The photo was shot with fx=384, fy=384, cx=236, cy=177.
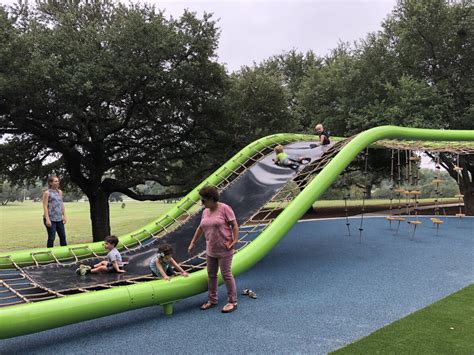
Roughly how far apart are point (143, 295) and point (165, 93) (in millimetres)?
9370

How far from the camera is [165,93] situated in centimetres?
1282

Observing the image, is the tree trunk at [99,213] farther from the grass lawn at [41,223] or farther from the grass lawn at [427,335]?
the grass lawn at [427,335]

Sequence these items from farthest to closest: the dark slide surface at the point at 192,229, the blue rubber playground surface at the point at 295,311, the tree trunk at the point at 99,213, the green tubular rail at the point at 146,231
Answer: the tree trunk at the point at 99,213, the green tubular rail at the point at 146,231, the dark slide surface at the point at 192,229, the blue rubber playground surface at the point at 295,311

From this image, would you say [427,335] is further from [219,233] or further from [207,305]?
[207,305]

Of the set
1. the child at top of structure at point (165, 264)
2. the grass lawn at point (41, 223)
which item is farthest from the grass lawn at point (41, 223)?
the child at top of structure at point (165, 264)

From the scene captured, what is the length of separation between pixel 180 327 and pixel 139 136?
10.9m

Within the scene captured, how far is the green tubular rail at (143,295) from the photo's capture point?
3.81 m

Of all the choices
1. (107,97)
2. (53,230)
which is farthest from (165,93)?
(53,230)

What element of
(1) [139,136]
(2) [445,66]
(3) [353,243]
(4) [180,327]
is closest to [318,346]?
(4) [180,327]

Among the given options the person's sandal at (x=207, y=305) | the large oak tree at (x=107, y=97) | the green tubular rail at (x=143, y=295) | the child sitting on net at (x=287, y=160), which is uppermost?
the large oak tree at (x=107, y=97)

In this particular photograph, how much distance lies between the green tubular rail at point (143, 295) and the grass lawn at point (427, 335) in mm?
2082

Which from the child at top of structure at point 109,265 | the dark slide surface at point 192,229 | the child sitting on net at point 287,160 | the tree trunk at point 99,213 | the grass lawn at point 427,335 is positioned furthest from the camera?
the tree trunk at point 99,213

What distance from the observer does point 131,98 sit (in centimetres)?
1282

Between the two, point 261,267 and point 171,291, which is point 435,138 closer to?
point 261,267
